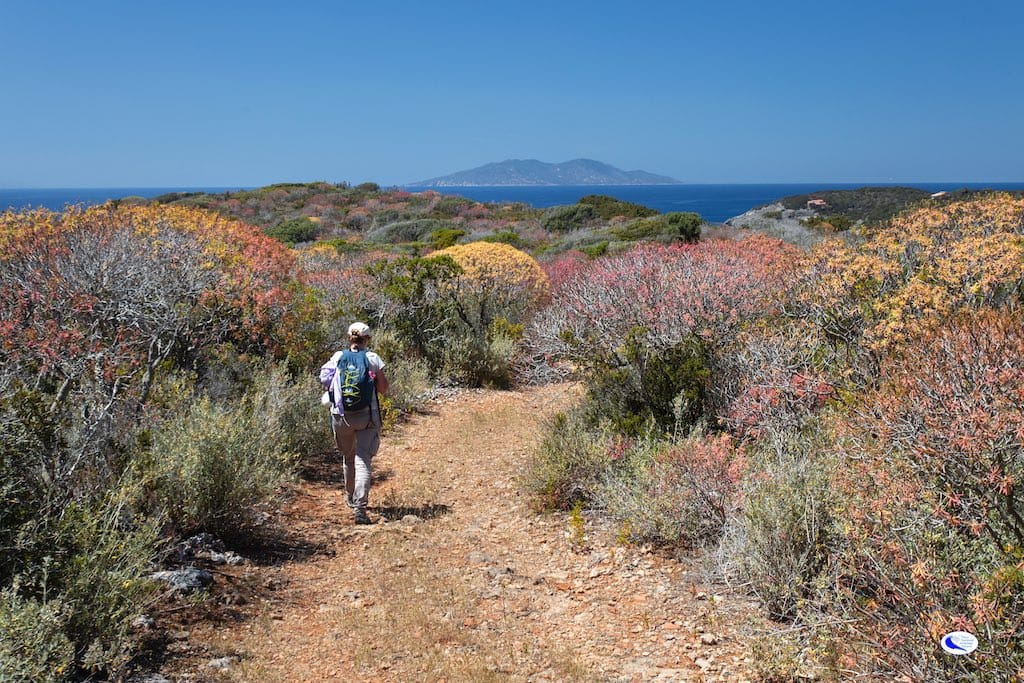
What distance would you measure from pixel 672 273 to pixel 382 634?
18.1 ft

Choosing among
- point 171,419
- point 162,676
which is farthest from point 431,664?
point 171,419

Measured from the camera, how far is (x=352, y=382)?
19.8ft

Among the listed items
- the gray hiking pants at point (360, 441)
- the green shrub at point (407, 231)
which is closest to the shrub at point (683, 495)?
the gray hiking pants at point (360, 441)

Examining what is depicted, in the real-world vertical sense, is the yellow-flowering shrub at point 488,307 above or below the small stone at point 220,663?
above

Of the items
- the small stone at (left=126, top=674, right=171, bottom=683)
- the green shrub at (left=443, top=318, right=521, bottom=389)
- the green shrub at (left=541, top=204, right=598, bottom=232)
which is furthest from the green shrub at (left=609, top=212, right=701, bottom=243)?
the small stone at (left=126, top=674, right=171, bottom=683)

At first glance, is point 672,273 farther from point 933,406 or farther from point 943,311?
point 933,406

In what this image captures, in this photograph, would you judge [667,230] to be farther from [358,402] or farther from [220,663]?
[220,663]

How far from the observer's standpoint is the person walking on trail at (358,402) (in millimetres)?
6066

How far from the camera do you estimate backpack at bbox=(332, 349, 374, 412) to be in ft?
19.9

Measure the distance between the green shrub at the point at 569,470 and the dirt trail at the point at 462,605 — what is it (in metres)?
0.21

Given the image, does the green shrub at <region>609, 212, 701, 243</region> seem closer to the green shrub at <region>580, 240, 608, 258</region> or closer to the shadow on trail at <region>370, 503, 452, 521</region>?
the green shrub at <region>580, 240, 608, 258</region>

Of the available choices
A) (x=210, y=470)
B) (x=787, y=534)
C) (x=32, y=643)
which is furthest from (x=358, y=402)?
(x=787, y=534)

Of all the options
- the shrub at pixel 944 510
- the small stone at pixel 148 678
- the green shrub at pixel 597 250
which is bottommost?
the small stone at pixel 148 678

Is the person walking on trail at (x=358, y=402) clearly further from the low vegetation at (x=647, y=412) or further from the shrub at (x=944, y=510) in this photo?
the shrub at (x=944, y=510)
